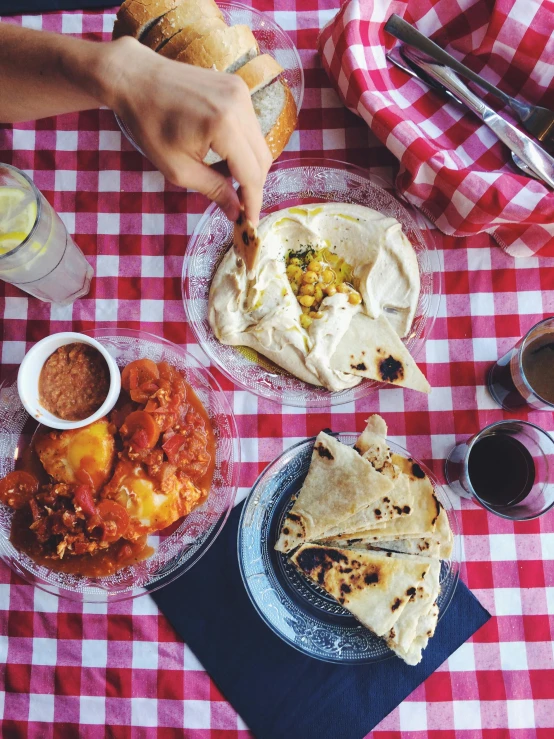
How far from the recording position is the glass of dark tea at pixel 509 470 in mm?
2279

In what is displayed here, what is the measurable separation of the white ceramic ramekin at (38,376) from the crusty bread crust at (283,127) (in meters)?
→ 1.00

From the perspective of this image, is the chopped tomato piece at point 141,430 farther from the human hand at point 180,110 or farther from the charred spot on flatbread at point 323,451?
the human hand at point 180,110

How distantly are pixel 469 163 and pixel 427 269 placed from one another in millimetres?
460

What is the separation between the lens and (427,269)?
246 cm

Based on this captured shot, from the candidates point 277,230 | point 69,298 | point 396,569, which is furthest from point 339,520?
point 69,298

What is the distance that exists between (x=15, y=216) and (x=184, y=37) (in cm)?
86

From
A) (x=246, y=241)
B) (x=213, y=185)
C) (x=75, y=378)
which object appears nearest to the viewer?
(x=213, y=185)

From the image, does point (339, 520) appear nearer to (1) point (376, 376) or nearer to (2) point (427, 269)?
(1) point (376, 376)

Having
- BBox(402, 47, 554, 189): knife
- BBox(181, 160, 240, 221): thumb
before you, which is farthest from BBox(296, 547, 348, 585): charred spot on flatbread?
BBox(402, 47, 554, 189): knife

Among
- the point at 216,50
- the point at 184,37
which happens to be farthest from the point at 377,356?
the point at 184,37

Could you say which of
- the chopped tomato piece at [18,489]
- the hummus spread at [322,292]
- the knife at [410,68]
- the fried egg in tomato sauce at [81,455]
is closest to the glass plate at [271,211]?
the hummus spread at [322,292]

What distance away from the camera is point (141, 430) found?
228 cm

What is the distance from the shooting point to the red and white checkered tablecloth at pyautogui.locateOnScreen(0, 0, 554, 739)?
8.20ft

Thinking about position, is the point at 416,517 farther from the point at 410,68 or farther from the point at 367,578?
the point at 410,68
